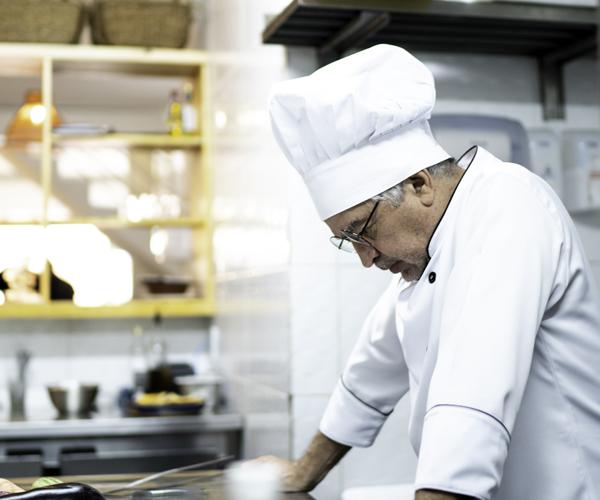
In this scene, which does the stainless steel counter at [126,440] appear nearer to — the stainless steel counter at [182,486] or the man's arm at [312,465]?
the stainless steel counter at [182,486]

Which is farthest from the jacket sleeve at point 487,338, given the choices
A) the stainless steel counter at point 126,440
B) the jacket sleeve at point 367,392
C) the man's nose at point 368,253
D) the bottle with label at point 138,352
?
the bottle with label at point 138,352

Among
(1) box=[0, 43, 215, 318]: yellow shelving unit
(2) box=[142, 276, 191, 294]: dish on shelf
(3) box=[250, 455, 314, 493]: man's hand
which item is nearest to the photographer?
(3) box=[250, 455, 314, 493]: man's hand

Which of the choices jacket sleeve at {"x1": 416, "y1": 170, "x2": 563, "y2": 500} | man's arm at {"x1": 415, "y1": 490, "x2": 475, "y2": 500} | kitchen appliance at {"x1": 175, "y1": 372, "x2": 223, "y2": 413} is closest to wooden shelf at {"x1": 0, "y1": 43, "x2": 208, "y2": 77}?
kitchen appliance at {"x1": 175, "y1": 372, "x2": 223, "y2": 413}

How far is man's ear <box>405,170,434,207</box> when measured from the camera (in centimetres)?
131

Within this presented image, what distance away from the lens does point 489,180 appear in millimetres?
1263

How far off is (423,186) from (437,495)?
0.44 m

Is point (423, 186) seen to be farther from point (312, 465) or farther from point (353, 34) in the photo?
point (353, 34)

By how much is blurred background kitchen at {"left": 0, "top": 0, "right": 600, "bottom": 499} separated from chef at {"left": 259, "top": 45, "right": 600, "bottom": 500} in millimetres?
630

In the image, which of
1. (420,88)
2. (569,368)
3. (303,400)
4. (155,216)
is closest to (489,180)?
(420,88)

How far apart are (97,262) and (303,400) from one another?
5.50ft

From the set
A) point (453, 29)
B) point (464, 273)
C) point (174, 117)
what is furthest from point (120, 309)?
point (464, 273)

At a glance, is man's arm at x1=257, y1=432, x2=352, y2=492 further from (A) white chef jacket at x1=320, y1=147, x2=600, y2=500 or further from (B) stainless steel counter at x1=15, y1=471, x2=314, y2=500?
(A) white chef jacket at x1=320, y1=147, x2=600, y2=500

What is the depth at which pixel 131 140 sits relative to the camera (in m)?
3.45

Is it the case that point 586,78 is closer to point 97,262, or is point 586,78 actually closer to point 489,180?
point 489,180
